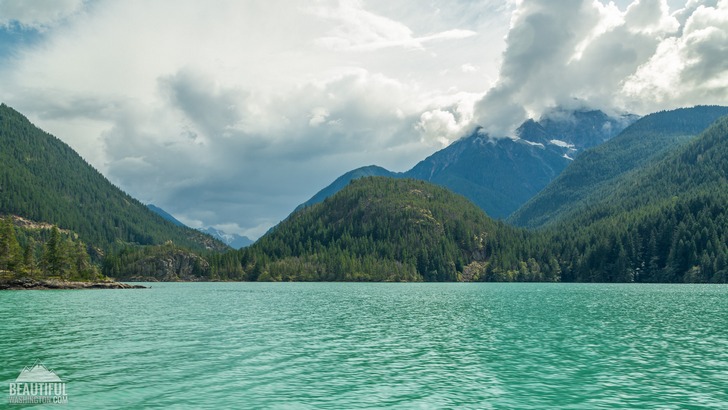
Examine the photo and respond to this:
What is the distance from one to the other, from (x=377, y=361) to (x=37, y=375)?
2688 centimetres

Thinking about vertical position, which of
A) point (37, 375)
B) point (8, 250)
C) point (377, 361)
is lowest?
point (377, 361)

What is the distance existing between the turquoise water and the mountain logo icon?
3.25 feet

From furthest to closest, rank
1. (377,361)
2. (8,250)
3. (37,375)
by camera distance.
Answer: (8,250), (377,361), (37,375)

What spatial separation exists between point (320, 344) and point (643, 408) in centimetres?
3354

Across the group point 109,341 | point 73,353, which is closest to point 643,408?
point 73,353

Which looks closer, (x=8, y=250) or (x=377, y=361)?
(x=377, y=361)

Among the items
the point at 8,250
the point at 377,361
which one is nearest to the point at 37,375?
the point at 377,361

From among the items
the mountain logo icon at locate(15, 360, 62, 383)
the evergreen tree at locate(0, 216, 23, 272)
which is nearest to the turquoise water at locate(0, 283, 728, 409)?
the mountain logo icon at locate(15, 360, 62, 383)

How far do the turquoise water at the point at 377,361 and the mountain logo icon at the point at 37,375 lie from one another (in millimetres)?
989

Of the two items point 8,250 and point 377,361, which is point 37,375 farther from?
point 8,250

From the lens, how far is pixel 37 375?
40594 millimetres

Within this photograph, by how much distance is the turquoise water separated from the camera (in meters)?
35.1

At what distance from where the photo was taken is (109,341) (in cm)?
5922

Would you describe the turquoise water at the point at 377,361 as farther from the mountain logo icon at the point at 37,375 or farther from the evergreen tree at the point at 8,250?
the evergreen tree at the point at 8,250
